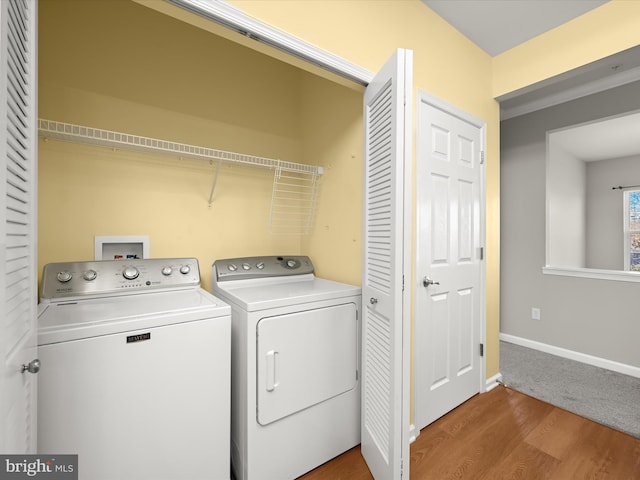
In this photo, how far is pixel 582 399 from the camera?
7.32ft

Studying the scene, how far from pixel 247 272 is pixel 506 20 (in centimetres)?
250

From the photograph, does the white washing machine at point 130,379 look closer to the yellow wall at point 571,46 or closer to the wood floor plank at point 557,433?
the wood floor plank at point 557,433

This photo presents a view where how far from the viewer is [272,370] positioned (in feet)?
4.54

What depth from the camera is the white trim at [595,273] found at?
2.65 m

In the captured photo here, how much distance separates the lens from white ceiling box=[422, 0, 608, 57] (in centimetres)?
191

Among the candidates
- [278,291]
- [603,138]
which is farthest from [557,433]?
[603,138]

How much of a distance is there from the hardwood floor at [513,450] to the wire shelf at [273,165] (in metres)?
1.62

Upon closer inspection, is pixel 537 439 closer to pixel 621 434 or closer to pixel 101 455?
pixel 621 434

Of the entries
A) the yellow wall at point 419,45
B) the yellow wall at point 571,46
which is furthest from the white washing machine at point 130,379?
the yellow wall at point 571,46

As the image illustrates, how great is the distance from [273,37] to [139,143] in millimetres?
982

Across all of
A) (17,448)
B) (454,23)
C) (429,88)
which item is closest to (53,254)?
(17,448)

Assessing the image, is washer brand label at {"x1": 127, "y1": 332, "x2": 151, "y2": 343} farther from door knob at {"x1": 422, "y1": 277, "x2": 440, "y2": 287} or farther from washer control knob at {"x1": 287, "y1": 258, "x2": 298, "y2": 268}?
door knob at {"x1": 422, "y1": 277, "x2": 440, "y2": 287}

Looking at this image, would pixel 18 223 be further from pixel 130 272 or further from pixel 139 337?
pixel 130 272

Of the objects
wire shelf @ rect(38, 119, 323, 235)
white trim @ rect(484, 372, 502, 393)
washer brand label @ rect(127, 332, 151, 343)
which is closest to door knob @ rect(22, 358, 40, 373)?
washer brand label @ rect(127, 332, 151, 343)
